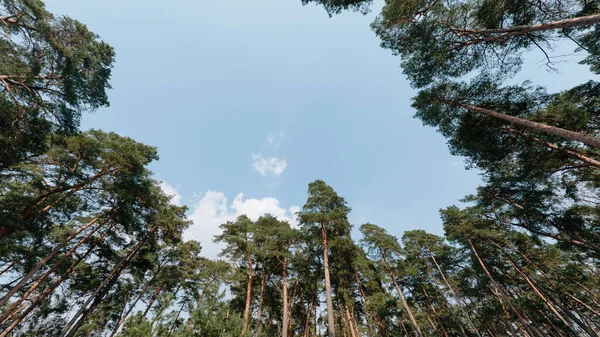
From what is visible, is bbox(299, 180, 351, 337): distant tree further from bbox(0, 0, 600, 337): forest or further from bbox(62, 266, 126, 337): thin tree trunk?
bbox(62, 266, 126, 337): thin tree trunk

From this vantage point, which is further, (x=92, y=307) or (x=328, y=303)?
(x=92, y=307)

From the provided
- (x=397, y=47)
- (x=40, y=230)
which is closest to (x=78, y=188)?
(x=40, y=230)

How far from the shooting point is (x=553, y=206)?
12406mm

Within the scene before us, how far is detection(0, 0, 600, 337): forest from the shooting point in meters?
8.43

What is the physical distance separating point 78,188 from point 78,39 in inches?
338

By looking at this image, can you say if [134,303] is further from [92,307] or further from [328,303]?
[328,303]

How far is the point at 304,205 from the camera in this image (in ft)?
58.3

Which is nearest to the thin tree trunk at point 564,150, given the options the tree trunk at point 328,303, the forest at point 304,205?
the forest at point 304,205

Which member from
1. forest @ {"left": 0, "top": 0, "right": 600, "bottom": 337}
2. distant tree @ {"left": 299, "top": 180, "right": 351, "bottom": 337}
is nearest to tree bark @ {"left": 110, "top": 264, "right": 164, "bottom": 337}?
forest @ {"left": 0, "top": 0, "right": 600, "bottom": 337}

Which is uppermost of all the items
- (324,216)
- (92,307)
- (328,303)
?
(324,216)

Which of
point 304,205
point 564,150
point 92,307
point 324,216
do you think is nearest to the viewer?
point 564,150

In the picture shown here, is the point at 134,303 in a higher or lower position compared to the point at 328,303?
higher

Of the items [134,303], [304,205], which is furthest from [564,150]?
[134,303]

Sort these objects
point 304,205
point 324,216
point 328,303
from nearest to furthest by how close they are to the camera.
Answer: point 328,303 < point 324,216 < point 304,205
